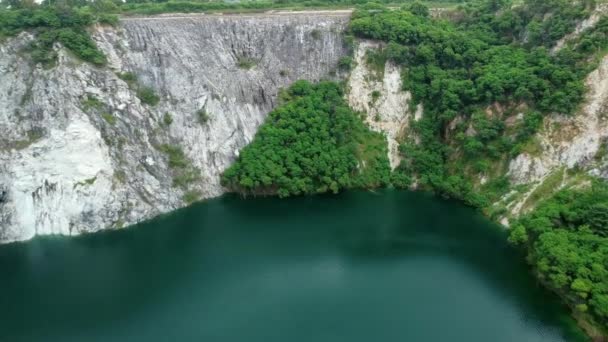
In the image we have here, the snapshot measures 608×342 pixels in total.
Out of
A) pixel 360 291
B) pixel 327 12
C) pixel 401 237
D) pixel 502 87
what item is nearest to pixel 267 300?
pixel 360 291

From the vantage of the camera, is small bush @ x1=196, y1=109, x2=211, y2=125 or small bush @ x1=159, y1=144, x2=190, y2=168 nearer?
small bush @ x1=159, y1=144, x2=190, y2=168

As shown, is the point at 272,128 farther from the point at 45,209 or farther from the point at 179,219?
the point at 45,209

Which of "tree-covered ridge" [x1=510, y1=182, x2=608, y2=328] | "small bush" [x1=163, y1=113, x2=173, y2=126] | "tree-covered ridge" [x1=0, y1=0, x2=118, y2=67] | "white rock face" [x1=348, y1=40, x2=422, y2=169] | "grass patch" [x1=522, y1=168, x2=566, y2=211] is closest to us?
"tree-covered ridge" [x1=510, y1=182, x2=608, y2=328]

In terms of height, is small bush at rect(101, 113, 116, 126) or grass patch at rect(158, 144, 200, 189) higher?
small bush at rect(101, 113, 116, 126)

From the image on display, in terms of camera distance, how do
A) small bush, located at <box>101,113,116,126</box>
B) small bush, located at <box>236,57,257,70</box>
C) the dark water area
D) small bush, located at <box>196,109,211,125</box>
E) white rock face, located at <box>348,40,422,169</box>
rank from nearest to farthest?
the dark water area, small bush, located at <box>101,113,116,126</box>, small bush, located at <box>196,109,211,125</box>, white rock face, located at <box>348,40,422,169</box>, small bush, located at <box>236,57,257,70</box>

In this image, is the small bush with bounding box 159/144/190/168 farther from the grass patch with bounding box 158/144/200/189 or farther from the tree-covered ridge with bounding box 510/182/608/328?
the tree-covered ridge with bounding box 510/182/608/328

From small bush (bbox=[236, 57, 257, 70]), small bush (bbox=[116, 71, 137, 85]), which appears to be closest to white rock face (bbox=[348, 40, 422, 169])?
small bush (bbox=[236, 57, 257, 70])
